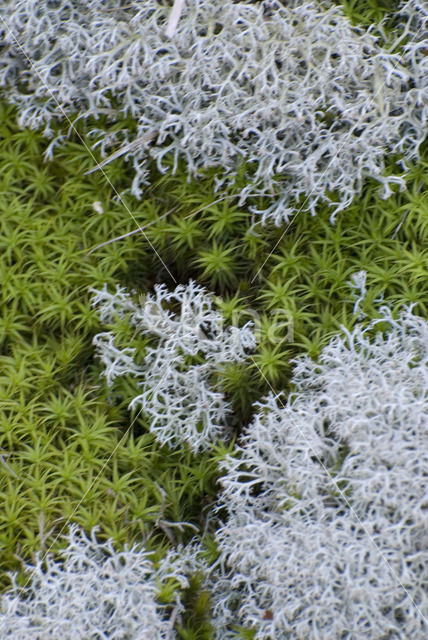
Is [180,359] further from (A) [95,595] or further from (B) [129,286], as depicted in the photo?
(A) [95,595]

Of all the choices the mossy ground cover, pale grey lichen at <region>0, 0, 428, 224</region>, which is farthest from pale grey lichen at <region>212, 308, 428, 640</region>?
pale grey lichen at <region>0, 0, 428, 224</region>

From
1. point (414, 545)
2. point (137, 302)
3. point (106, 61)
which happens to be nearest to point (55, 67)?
point (106, 61)

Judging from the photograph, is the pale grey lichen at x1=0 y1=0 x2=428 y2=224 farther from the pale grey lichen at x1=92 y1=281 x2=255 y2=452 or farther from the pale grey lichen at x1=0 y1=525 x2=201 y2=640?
the pale grey lichen at x1=0 y1=525 x2=201 y2=640

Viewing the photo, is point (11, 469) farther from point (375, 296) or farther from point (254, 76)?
point (254, 76)

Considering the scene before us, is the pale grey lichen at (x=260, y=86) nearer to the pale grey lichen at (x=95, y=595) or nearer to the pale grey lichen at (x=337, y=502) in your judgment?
the pale grey lichen at (x=337, y=502)

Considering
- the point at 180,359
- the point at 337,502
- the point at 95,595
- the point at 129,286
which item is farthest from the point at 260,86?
the point at 95,595

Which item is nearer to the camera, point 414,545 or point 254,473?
point 414,545

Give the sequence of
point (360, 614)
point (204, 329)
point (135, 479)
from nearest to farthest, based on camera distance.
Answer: point (360, 614) < point (135, 479) < point (204, 329)

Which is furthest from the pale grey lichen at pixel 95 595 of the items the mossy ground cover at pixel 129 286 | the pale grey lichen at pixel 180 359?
the pale grey lichen at pixel 180 359
